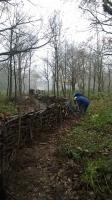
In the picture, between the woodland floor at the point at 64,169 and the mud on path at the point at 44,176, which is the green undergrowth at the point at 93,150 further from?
the mud on path at the point at 44,176

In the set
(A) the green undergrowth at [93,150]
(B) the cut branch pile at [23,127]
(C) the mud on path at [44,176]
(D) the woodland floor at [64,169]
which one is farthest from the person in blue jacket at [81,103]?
(C) the mud on path at [44,176]

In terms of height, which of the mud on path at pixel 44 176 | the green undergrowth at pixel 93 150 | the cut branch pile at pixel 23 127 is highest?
the cut branch pile at pixel 23 127

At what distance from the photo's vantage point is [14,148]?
836cm

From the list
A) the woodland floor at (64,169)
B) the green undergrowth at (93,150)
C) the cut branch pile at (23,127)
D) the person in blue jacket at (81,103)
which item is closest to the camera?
the woodland floor at (64,169)

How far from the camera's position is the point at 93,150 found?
900 cm

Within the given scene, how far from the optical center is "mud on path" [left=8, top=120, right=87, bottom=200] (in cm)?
693

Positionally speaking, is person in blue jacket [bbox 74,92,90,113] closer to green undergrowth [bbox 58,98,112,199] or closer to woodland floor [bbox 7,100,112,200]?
green undergrowth [bbox 58,98,112,199]

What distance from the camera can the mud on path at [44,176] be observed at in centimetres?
693

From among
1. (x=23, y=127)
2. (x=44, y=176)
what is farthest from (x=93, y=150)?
(x=23, y=127)

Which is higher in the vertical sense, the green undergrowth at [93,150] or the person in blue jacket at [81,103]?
the person in blue jacket at [81,103]

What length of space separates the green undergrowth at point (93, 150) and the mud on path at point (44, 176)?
0.79 feet

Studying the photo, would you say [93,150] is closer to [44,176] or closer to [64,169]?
[64,169]

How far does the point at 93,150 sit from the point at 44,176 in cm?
184

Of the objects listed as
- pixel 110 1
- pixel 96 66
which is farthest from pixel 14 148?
pixel 96 66
